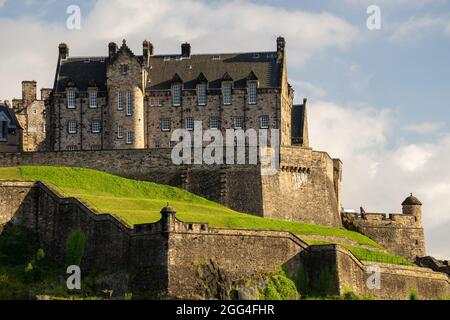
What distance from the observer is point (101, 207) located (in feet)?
320

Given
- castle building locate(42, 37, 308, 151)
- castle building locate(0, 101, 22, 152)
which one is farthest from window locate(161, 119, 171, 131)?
castle building locate(0, 101, 22, 152)

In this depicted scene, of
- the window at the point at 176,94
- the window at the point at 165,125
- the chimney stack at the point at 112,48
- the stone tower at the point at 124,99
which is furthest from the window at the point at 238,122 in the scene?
the chimney stack at the point at 112,48

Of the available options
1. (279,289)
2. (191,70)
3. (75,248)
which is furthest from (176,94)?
(279,289)

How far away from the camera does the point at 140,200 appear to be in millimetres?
103438

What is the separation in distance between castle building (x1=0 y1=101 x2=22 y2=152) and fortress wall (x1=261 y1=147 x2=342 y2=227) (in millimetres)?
25381

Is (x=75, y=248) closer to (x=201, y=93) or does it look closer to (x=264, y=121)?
(x=264, y=121)

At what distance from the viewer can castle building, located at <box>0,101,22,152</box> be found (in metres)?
126

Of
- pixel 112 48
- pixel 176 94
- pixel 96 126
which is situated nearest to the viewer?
pixel 176 94

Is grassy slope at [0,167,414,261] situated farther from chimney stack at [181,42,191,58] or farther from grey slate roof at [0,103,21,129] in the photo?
grey slate roof at [0,103,21,129]

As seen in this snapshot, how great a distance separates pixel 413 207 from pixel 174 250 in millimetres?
36692

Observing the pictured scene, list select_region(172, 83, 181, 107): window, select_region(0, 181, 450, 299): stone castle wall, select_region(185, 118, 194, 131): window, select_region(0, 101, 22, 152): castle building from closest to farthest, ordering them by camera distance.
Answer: select_region(0, 181, 450, 299): stone castle wall < select_region(185, 118, 194, 131): window < select_region(172, 83, 181, 107): window < select_region(0, 101, 22, 152): castle building

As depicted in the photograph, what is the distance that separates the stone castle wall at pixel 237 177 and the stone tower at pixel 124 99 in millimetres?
5006

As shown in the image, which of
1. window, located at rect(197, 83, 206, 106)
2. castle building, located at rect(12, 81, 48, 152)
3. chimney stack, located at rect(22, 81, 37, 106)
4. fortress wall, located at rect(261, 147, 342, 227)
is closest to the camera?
fortress wall, located at rect(261, 147, 342, 227)
